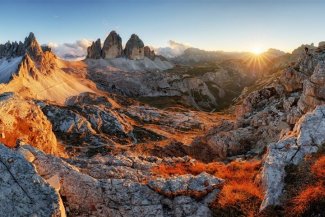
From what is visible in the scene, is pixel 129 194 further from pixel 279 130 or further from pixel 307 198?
pixel 279 130

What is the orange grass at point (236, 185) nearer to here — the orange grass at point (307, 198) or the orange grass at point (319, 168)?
the orange grass at point (307, 198)

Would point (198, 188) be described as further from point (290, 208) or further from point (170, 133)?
point (170, 133)

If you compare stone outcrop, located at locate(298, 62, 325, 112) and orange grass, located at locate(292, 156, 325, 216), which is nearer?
orange grass, located at locate(292, 156, 325, 216)

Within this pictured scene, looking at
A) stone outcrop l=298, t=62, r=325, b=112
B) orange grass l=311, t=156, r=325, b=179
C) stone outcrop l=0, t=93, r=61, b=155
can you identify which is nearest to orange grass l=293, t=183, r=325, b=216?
orange grass l=311, t=156, r=325, b=179

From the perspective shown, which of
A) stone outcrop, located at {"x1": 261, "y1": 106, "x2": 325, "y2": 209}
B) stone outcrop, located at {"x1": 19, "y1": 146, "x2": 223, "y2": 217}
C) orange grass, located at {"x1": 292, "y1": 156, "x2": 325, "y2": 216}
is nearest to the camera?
orange grass, located at {"x1": 292, "y1": 156, "x2": 325, "y2": 216}

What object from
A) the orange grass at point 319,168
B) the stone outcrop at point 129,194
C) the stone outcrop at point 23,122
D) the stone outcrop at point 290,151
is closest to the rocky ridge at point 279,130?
the stone outcrop at point 290,151

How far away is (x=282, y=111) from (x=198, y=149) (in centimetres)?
2421

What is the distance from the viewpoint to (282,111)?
230ft

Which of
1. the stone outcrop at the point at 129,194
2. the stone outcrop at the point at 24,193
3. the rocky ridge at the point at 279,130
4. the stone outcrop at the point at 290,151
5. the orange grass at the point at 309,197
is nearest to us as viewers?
the stone outcrop at the point at 24,193

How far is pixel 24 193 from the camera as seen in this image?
2155 cm

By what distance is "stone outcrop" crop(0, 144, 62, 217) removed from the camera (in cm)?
2084

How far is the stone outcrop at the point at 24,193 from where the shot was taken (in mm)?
20844

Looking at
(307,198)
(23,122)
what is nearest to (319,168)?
(307,198)

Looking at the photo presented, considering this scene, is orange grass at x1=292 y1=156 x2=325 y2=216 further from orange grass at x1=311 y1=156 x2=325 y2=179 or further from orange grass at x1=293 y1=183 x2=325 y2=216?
orange grass at x1=311 y1=156 x2=325 y2=179
